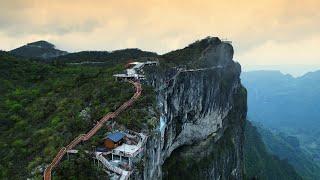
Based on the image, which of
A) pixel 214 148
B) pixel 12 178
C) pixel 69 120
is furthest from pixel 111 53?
pixel 12 178

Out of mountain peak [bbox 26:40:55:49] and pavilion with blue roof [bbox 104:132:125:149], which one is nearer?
pavilion with blue roof [bbox 104:132:125:149]

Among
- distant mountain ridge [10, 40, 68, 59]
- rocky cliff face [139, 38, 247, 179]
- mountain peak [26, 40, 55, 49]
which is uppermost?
mountain peak [26, 40, 55, 49]

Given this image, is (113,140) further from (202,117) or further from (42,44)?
(42,44)

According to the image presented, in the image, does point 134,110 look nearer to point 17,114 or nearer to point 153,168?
point 153,168

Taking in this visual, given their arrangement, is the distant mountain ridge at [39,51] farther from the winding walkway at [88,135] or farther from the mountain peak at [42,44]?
the winding walkway at [88,135]

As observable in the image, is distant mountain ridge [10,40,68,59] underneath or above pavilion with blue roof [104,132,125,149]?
above

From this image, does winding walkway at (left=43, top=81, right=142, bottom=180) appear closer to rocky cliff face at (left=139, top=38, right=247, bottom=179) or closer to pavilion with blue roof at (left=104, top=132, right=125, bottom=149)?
pavilion with blue roof at (left=104, top=132, right=125, bottom=149)

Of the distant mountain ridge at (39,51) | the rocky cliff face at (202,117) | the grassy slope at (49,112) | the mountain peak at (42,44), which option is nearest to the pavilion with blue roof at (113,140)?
the grassy slope at (49,112)

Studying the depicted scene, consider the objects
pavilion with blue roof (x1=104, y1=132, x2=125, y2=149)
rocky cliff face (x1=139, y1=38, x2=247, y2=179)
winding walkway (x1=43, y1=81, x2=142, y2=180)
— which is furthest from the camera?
rocky cliff face (x1=139, y1=38, x2=247, y2=179)

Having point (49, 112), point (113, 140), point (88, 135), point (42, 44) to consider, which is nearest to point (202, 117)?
point (49, 112)

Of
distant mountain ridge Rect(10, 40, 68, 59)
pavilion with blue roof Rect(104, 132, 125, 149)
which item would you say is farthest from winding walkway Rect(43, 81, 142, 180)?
distant mountain ridge Rect(10, 40, 68, 59)
